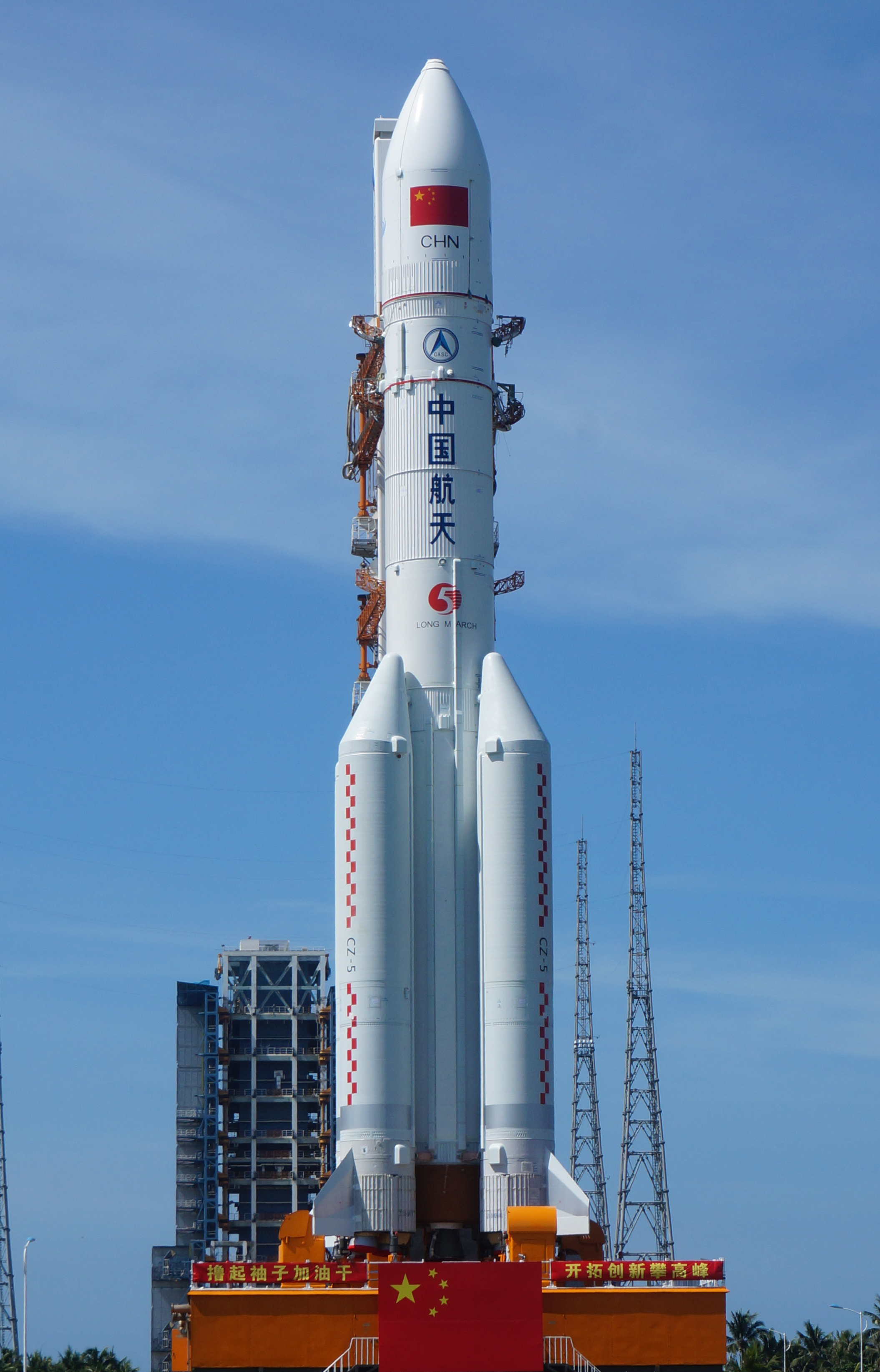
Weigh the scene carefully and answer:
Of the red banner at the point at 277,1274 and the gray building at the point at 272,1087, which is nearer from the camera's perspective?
the red banner at the point at 277,1274

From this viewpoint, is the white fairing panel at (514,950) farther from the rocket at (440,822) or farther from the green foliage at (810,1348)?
the green foliage at (810,1348)

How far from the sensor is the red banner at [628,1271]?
4141 cm

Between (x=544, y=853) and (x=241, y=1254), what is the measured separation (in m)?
36.6

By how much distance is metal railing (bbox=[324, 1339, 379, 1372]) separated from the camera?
132 ft

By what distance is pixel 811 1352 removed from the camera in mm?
74438

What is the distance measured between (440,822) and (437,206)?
1513 centimetres

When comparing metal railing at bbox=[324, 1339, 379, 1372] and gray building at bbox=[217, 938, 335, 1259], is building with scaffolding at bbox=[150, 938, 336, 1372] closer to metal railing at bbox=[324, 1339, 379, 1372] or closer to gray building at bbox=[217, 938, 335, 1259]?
gray building at bbox=[217, 938, 335, 1259]

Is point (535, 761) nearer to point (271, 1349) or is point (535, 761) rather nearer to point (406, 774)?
point (406, 774)

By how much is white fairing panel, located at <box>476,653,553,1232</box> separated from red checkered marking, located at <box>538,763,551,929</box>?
0.02m

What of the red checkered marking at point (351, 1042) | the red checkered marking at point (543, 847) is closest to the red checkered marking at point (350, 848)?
the red checkered marking at point (351, 1042)

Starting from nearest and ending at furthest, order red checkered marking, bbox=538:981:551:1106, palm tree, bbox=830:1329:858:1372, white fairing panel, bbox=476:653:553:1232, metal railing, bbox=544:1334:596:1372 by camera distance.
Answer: metal railing, bbox=544:1334:596:1372 → white fairing panel, bbox=476:653:553:1232 → red checkered marking, bbox=538:981:551:1106 → palm tree, bbox=830:1329:858:1372

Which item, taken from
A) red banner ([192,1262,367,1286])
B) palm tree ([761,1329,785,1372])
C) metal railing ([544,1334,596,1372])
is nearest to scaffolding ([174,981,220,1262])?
palm tree ([761,1329,785,1372])

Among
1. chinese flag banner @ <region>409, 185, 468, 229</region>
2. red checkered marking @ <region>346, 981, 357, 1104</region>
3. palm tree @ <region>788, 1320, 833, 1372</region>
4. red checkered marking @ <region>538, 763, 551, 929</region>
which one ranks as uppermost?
chinese flag banner @ <region>409, 185, 468, 229</region>

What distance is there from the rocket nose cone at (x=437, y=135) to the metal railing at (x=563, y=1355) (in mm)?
27362
